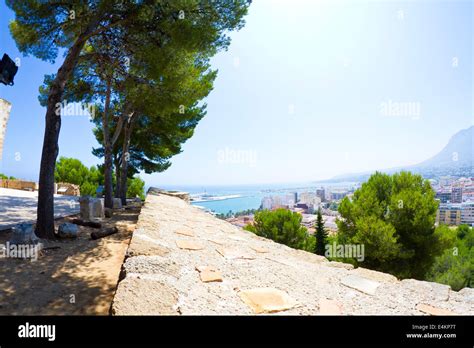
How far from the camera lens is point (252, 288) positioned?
1771 millimetres

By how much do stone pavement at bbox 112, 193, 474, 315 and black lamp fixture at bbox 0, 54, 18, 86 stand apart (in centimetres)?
581

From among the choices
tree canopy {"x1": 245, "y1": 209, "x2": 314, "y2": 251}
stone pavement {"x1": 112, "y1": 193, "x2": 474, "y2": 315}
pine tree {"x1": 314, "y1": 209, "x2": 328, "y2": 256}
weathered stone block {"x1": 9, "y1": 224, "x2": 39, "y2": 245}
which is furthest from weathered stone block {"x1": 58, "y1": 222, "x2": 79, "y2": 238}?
pine tree {"x1": 314, "y1": 209, "x2": 328, "y2": 256}

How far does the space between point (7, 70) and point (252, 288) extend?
725 centimetres

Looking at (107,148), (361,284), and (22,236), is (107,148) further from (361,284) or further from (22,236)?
(361,284)

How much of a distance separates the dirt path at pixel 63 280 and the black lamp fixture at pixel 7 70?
3878 mm

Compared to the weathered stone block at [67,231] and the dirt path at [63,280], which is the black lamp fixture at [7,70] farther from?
the weathered stone block at [67,231]

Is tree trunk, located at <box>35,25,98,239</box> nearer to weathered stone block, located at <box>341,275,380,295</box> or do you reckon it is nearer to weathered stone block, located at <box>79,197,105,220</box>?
weathered stone block, located at <box>79,197,105,220</box>

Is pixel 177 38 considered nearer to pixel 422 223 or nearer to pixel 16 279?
pixel 16 279

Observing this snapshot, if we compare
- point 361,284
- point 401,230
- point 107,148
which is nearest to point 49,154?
point 107,148

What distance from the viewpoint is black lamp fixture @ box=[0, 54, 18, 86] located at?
222 inches
